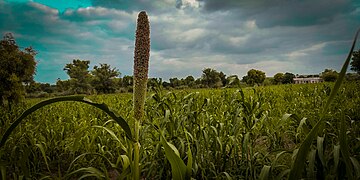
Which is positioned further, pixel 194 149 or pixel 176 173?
pixel 194 149

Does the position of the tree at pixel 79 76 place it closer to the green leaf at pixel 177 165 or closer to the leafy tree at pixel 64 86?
the leafy tree at pixel 64 86

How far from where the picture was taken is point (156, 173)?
11.1 ft

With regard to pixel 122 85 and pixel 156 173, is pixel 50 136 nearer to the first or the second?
pixel 156 173

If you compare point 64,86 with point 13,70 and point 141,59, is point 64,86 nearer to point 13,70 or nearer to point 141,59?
point 13,70

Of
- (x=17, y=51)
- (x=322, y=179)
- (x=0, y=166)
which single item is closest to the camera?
(x=0, y=166)

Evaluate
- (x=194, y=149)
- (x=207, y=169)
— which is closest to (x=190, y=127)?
(x=194, y=149)

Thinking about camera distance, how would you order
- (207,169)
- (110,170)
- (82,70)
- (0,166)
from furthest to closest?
(82,70) → (110,170) → (207,169) → (0,166)

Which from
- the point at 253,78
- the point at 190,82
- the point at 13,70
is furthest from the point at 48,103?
the point at 190,82

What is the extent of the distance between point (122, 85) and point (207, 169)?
172 ft

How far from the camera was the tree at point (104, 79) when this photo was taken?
155ft

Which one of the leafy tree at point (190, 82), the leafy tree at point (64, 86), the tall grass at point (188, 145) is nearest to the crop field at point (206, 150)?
the tall grass at point (188, 145)

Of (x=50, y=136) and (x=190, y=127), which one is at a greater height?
(x=190, y=127)

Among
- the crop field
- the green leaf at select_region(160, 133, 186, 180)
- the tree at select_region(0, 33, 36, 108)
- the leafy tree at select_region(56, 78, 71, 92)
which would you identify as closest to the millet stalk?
the crop field

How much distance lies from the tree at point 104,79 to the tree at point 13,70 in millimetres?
35058
